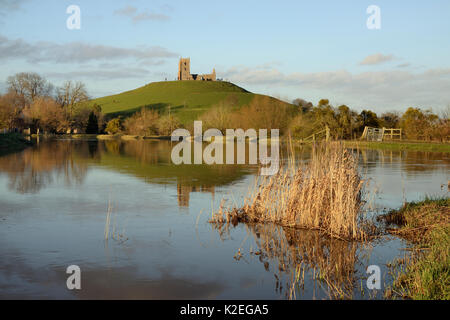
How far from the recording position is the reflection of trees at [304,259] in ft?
19.9

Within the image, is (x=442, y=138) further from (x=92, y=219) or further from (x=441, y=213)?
(x=92, y=219)

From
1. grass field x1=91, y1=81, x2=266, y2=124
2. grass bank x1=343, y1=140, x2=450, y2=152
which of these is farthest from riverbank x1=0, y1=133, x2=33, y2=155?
grass field x1=91, y1=81, x2=266, y2=124

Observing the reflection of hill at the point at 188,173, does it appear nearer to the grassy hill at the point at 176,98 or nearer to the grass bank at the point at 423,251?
the grass bank at the point at 423,251

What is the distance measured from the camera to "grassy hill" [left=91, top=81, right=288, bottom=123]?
4432 inches

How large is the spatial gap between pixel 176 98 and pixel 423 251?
4765 inches

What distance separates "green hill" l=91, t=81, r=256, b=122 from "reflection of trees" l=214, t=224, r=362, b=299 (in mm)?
93536

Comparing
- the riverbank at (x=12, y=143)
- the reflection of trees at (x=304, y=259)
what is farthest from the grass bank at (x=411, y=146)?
the riverbank at (x=12, y=143)

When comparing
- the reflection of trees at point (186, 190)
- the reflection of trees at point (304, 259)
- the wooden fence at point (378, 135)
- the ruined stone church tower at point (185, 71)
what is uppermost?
the ruined stone church tower at point (185, 71)

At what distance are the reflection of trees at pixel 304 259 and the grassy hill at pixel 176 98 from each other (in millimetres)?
92592

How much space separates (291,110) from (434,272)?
51933 mm

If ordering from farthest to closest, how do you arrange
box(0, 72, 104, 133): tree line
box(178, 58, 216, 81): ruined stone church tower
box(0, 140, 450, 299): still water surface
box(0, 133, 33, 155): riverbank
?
box(178, 58, 216, 81): ruined stone church tower < box(0, 72, 104, 133): tree line < box(0, 133, 33, 155): riverbank < box(0, 140, 450, 299): still water surface

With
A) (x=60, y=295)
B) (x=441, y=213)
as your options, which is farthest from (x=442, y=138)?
(x=60, y=295)

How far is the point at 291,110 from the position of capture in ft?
187

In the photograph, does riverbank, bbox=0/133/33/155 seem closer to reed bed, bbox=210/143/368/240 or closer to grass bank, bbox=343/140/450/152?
grass bank, bbox=343/140/450/152
